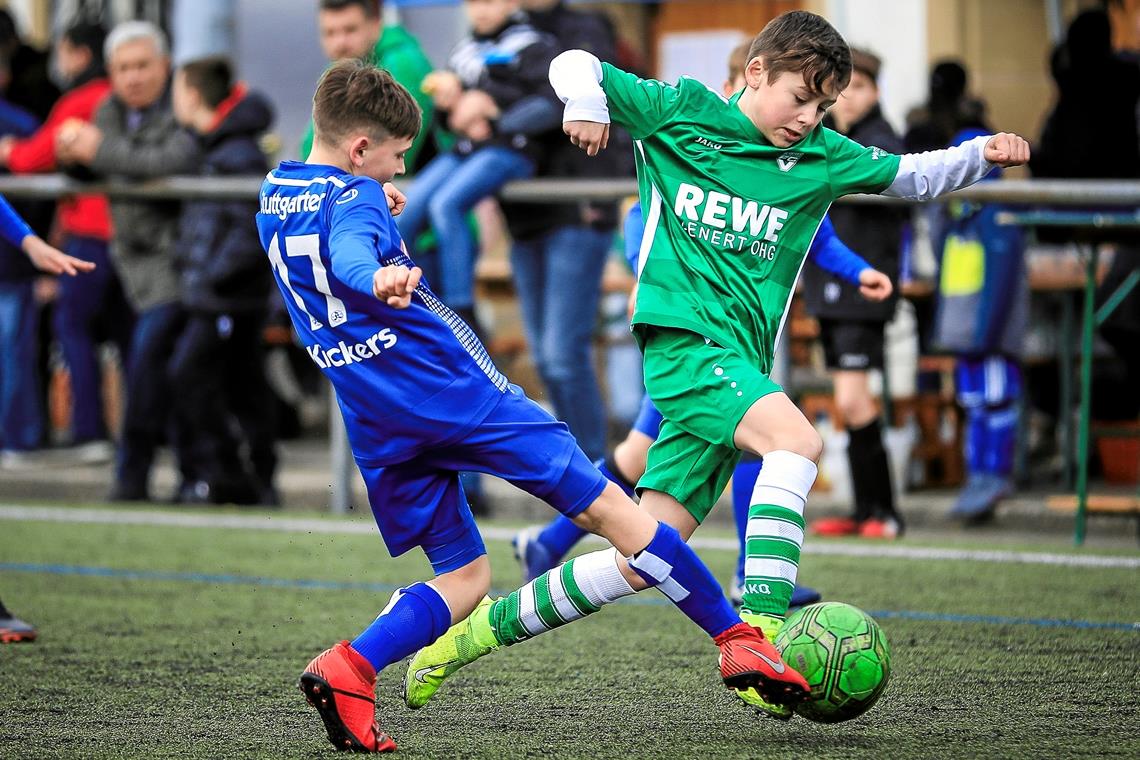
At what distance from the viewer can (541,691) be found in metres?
4.77

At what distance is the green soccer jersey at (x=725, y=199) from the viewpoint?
473 centimetres

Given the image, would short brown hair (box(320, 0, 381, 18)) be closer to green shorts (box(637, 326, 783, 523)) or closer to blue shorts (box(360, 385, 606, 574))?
green shorts (box(637, 326, 783, 523))

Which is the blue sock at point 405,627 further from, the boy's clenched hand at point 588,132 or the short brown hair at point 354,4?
the short brown hair at point 354,4

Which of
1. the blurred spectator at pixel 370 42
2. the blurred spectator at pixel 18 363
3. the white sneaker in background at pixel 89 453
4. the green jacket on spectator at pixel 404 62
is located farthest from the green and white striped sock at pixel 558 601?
the white sneaker in background at pixel 89 453

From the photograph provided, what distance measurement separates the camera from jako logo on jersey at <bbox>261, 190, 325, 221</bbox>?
4.13m

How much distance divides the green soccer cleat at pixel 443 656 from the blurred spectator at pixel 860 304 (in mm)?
3777

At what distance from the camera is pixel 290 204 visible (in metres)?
4.17

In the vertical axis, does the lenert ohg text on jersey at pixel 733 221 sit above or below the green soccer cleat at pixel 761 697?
above

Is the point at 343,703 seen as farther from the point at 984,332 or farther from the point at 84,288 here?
the point at 84,288

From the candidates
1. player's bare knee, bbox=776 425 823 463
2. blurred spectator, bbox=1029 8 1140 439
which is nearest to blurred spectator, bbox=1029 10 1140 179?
blurred spectator, bbox=1029 8 1140 439

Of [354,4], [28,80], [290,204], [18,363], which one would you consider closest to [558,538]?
[290,204]

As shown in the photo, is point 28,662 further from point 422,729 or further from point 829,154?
point 829,154

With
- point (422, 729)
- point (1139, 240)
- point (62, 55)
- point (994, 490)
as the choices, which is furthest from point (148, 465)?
point (422, 729)

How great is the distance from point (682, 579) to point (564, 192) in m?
4.30
